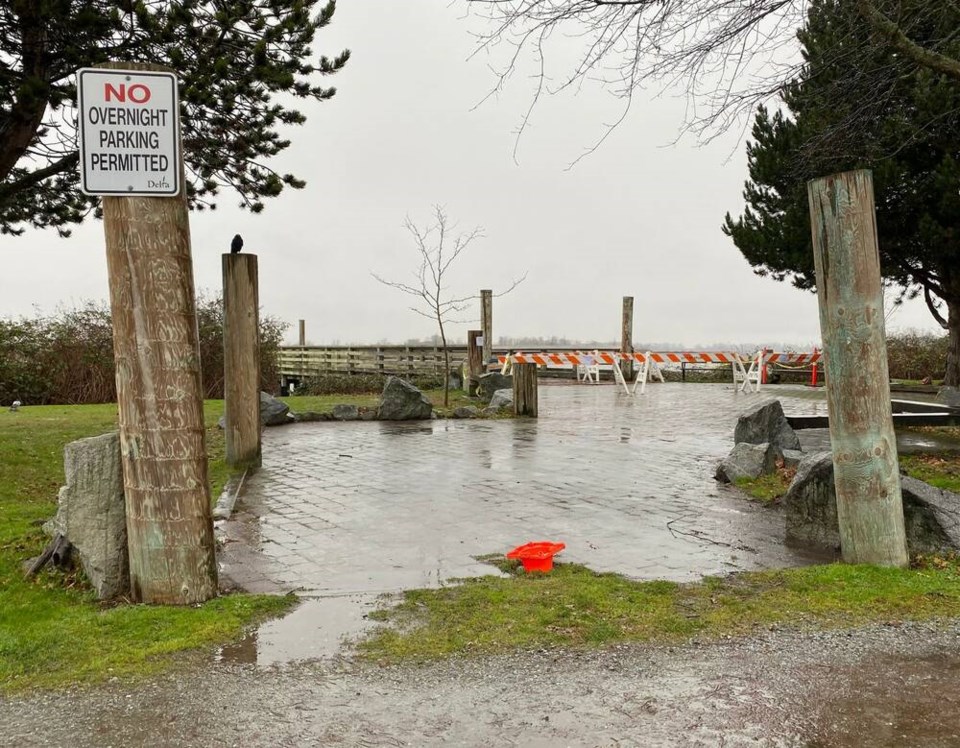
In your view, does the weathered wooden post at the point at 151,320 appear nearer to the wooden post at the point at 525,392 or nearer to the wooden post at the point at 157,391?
the wooden post at the point at 157,391

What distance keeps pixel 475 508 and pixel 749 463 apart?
3.18 meters

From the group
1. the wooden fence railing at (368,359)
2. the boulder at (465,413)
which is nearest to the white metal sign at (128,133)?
the boulder at (465,413)

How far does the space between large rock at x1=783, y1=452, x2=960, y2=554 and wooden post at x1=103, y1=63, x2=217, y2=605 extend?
422 cm

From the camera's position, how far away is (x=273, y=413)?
44.8 feet

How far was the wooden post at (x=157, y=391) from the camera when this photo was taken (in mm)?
4152

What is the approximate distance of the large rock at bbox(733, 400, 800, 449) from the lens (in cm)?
930

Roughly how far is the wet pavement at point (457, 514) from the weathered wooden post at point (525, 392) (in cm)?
260

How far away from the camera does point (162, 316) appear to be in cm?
418

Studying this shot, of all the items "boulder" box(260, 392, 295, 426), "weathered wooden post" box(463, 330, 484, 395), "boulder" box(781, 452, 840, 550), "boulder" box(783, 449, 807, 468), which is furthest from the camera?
"weathered wooden post" box(463, 330, 484, 395)

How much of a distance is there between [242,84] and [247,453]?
4209 millimetres

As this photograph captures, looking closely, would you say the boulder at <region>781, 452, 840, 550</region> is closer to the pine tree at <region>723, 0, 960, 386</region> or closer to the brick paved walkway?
the brick paved walkway

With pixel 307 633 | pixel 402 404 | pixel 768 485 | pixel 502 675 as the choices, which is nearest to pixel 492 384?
pixel 402 404

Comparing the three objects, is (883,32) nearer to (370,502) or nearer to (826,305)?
(826,305)

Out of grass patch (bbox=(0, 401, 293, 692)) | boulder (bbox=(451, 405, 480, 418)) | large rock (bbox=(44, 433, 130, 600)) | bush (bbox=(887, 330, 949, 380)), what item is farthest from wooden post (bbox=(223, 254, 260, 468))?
bush (bbox=(887, 330, 949, 380))
